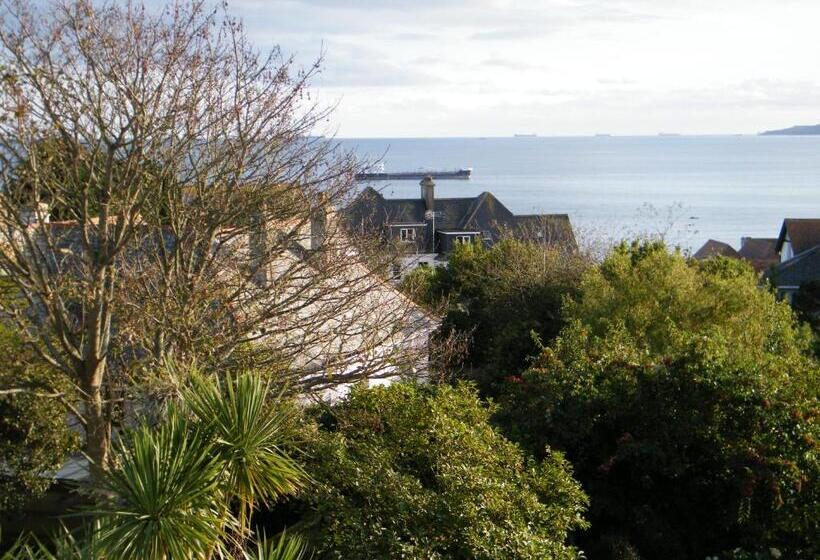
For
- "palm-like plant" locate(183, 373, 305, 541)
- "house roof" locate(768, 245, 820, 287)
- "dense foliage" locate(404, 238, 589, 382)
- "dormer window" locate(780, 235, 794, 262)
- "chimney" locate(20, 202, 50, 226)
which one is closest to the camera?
"palm-like plant" locate(183, 373, 305, 541)

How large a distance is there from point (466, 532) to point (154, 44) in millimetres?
6542

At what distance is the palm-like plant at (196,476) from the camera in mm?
6324

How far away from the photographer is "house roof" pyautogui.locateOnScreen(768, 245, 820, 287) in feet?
124

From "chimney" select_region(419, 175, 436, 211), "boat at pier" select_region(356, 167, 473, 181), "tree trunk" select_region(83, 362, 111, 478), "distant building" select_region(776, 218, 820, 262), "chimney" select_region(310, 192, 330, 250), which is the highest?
"boat at pier" select_region(356, 167, 473, 181)

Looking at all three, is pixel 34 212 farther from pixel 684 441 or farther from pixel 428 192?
pixel 428 192

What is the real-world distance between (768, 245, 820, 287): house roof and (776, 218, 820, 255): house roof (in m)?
7.17

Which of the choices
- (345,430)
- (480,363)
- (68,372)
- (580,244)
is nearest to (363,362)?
(345,430)

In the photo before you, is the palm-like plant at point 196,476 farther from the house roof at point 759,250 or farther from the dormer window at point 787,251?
the house roof at point 759,250

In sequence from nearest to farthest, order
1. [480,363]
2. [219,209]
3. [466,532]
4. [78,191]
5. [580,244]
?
[466,532] → [78,191] → [219,209] → [480,363] → [580,244]

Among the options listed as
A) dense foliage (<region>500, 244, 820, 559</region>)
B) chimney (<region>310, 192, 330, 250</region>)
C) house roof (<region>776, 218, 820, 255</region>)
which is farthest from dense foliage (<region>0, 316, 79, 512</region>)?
house roof (<region>776, 218, 820, 255</region>)

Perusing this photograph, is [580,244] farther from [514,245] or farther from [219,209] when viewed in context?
[219,209]

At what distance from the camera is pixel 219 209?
10836 millimetres

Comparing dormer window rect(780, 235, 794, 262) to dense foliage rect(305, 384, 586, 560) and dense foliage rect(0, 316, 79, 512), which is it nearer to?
dense foliage rect(305, 384, 586, 560)

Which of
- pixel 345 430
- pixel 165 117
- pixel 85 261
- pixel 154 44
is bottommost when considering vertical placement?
pixel 345 430
